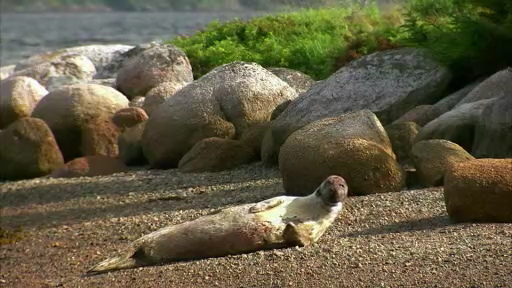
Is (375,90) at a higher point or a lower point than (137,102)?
higher

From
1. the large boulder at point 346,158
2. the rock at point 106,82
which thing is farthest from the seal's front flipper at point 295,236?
the rock at point 106,82

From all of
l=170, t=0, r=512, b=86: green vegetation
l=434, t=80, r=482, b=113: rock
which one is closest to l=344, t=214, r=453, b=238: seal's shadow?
l=434, t=80, r=482, b=113: rock

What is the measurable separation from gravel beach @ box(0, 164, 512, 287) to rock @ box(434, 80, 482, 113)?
1.92 m

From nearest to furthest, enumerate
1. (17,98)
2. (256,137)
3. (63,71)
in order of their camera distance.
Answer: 1. (256,137)
2. (17,98)
3. (63,71)

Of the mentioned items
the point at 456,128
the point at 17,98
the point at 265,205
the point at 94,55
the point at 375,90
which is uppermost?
the point at 265,205

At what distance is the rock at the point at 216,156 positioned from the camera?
12.4 meters

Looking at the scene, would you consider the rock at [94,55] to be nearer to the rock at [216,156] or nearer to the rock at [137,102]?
the rock at [137,102]

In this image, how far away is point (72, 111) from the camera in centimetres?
1530

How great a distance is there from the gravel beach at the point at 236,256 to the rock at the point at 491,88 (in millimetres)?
2171

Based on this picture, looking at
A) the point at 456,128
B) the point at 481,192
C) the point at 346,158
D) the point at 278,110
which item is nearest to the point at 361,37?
the point at 278,110

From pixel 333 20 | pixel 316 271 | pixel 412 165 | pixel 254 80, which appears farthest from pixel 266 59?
pixel 316 271

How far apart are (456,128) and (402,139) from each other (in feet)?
1.76

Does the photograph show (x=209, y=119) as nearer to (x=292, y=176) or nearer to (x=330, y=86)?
(x=330, y=86)

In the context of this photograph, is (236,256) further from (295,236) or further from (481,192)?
(481,192)
